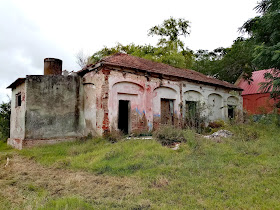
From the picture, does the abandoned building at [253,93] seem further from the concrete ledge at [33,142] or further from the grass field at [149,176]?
the concrete ledge at [33,142]

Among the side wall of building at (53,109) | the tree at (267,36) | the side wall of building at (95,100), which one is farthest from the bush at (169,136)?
the tree at (267,36)

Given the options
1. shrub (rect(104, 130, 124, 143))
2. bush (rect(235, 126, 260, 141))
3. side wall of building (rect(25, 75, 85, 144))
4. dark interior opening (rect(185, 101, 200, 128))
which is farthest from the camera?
dark interior opening (rect(185, 101, 200, 128))

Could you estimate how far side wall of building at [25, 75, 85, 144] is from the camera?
10.7m

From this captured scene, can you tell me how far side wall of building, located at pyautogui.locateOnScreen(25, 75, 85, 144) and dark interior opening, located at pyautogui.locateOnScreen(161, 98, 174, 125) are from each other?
182 inches

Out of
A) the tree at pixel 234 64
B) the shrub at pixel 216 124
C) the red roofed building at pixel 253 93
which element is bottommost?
the shrub at pixel 216 124

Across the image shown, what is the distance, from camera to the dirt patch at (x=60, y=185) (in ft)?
15.9

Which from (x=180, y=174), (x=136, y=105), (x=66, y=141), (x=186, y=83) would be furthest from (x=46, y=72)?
(x=180, y=174)

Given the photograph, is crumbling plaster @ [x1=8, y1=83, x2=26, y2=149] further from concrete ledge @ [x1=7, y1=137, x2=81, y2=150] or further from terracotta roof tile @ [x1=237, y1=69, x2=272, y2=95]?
terracotta roof tile @ [x1=237, y1=69, x2=272, y2=95]

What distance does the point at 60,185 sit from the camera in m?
5.64

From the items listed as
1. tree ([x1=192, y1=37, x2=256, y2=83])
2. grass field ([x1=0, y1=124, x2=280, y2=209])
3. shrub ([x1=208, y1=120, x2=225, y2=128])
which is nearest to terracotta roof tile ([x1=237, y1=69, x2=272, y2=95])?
tree ([x1=192, y1=37, x2=256, y2=83])

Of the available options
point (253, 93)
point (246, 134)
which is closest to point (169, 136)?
point (246, 134)

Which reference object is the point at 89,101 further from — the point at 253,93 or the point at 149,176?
the point at 253,93

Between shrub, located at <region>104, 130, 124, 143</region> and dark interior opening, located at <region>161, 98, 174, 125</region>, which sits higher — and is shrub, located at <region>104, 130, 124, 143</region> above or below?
below

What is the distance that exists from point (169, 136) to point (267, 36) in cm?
1007
